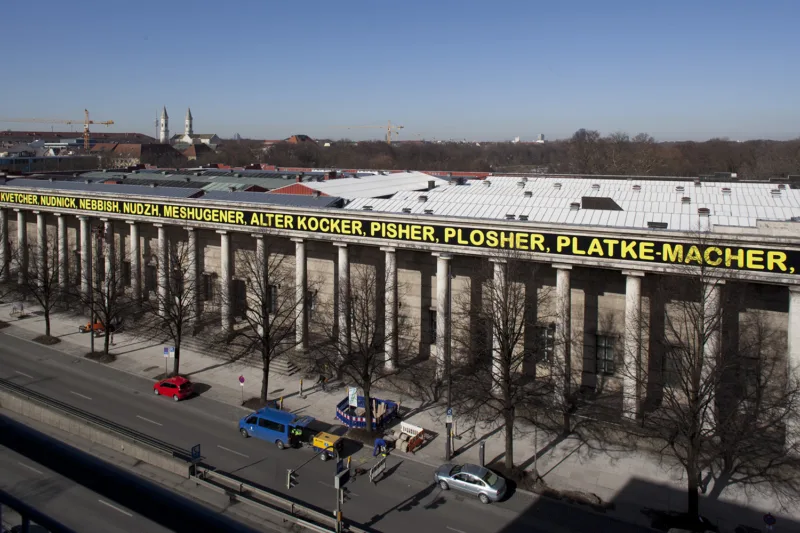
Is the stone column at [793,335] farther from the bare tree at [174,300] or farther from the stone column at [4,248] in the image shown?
the stone column at [4,248]

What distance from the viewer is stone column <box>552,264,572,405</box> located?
31.1 meters

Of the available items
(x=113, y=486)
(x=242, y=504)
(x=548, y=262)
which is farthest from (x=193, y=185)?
(x=113, y=486)

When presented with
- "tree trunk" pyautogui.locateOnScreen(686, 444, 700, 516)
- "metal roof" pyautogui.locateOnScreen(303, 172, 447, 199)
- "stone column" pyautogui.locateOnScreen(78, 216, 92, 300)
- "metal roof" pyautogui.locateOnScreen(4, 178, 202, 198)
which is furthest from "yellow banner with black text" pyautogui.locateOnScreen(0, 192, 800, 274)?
"tree trunk" pyautogui.locateOnScreen(686, 444, 700, 516)

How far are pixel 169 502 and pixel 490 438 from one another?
2396 centimetres

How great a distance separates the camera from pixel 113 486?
8820 millimetres

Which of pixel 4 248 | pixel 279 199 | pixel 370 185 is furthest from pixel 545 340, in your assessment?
pixel 4 248

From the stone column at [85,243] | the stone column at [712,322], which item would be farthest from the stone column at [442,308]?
the stone column at [85,243]

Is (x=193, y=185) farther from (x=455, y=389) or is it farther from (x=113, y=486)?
(x=113, y=486)

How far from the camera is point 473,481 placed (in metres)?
25.2

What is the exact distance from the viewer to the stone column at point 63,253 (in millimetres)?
56031

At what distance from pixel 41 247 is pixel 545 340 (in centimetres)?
4185

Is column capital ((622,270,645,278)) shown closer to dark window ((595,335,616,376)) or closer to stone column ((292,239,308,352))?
dark window ((595,335,616,376))

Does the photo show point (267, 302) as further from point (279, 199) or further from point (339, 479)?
point (339, 479)

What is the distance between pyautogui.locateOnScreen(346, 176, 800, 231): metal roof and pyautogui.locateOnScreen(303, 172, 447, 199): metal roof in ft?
13.2
